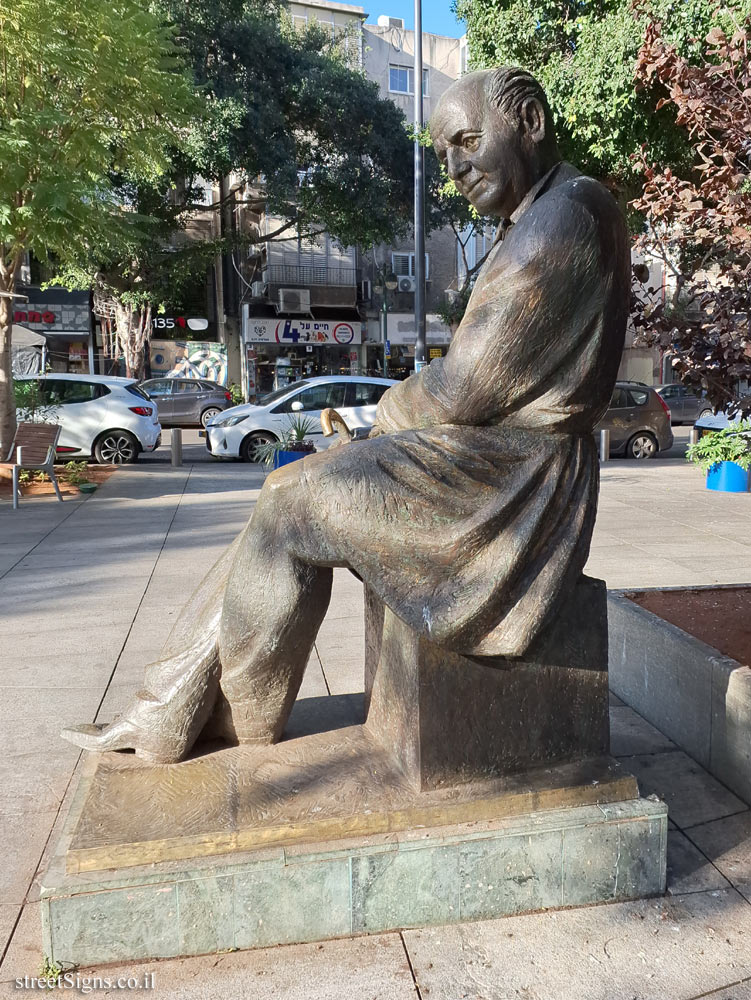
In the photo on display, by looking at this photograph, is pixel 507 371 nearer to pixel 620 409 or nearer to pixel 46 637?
pixel 46 637

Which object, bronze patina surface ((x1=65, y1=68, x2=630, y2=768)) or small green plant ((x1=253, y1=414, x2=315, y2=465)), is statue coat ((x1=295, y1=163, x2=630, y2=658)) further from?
small green plant ((x1=253, y1=414, x2=315, y2=465))

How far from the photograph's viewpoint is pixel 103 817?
2.23 metres

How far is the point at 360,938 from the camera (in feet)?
7.20

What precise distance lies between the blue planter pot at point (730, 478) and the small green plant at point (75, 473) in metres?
8.46

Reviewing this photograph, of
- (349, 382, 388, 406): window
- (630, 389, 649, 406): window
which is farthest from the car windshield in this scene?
(630, 389, 649, 406): window

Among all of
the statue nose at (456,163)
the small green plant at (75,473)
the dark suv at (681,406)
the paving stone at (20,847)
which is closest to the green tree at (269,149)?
the small green plant at (75,473)

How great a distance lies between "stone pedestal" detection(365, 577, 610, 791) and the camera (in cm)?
232

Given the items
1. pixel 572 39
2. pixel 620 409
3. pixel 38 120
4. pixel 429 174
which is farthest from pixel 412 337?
pixel 38 120

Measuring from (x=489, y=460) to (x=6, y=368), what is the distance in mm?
10550

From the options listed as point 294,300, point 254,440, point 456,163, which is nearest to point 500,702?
point 456,163

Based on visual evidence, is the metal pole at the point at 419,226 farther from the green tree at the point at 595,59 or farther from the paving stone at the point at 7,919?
the paving stone at the point at 7,919

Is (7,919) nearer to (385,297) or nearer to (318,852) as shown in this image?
(318,852)

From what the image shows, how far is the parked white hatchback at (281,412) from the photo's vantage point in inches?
582

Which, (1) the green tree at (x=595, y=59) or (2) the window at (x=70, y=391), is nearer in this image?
(1) the green tree at (x=595, y=59)
